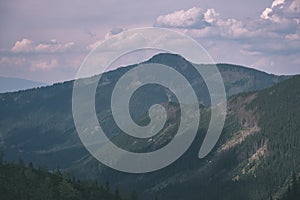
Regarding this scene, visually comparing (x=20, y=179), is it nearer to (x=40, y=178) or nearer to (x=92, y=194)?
(x=40, y=178)

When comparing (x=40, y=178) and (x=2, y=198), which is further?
(x=40, y=178)

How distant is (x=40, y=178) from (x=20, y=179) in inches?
548

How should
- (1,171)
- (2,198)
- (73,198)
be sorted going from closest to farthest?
(2,198) → (73,198) → (1,171)

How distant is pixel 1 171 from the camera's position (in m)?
193

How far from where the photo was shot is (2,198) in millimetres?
155250

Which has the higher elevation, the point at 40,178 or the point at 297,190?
the point at 40,178

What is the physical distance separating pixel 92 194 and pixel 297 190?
246 feet

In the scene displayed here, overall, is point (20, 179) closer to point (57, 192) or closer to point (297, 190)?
point (57, 192)

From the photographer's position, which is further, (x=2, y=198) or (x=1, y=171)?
(x=1, y=171)

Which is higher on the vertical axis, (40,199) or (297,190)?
(40,199)

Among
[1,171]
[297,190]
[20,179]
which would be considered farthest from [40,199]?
[297,190]

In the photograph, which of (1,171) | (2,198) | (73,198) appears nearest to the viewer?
(2,198)

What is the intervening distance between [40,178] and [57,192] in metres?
18.9

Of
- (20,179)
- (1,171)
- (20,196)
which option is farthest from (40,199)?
(1,171)
